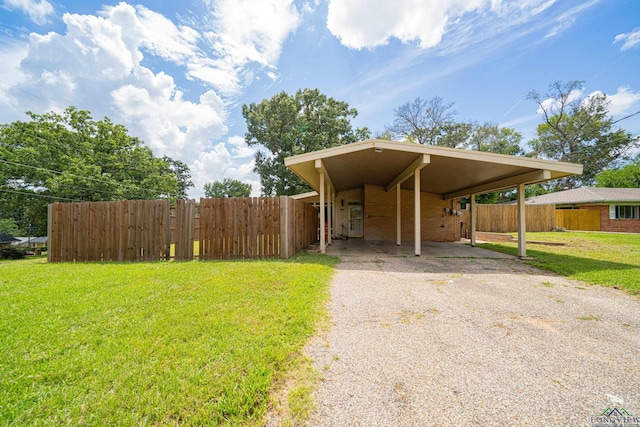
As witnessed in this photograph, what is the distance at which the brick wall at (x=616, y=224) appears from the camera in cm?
1845

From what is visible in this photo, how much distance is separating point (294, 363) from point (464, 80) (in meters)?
16.7

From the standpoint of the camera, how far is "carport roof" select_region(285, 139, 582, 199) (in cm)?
696

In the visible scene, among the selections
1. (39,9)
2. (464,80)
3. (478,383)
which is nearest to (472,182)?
(464,80)

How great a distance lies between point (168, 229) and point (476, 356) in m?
7.50

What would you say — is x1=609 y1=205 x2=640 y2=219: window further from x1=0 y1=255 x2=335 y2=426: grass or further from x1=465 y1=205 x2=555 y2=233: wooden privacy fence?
x1=0 y1=255 x2=335 y2=426: grass

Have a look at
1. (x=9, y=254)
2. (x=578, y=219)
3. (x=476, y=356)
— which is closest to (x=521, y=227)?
(x=476, y=356)

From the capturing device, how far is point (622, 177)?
26734mm

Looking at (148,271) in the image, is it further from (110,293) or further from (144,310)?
(144,310)

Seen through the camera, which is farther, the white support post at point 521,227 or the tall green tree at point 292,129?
the tall green tree at point 292,129

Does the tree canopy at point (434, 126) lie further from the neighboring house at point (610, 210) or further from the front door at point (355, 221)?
the front door at point (355, 221)

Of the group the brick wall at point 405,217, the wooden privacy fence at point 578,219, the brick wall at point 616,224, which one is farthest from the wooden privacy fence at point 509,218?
the brick wall at point 405,217

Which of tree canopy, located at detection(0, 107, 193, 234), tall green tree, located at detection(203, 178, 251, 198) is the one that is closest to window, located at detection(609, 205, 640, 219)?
tree canopy, located at detection(0, 107, 193, 234)

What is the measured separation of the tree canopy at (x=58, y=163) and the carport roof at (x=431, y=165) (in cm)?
1679

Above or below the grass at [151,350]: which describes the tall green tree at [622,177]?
above
